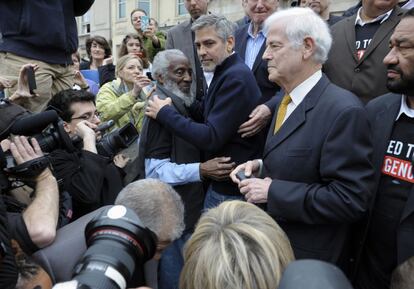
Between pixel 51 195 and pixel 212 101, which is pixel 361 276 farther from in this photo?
pixel 51 195

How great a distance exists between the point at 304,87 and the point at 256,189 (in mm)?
496

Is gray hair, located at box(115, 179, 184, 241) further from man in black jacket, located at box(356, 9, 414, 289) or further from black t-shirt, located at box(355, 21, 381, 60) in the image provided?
black t-shirt, located at box(355, 21, 381, 60)

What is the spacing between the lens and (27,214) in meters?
1.73

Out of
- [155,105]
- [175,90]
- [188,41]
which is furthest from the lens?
[188,41]

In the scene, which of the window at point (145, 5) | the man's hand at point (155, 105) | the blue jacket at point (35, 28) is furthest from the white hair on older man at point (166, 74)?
the window at point (145, 5)

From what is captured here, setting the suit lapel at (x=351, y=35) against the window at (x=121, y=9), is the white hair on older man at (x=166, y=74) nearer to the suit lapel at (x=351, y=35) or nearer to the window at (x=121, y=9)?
the suit lapel at (x=351, y=35)

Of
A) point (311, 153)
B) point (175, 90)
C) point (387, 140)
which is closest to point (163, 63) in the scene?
point (175, 90)

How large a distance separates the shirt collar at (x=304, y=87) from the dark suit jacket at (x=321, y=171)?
0.02m

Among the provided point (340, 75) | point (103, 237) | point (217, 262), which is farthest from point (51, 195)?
point (340, 75)

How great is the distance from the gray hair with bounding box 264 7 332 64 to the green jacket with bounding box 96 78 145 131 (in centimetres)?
205

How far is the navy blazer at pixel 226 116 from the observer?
2.41m

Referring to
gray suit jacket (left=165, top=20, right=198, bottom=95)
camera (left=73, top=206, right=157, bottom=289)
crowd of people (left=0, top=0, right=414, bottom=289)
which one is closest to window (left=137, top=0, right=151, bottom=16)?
gray suit jacket (left=165, top=20, right=198, bottom=95)

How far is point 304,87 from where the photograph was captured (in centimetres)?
188

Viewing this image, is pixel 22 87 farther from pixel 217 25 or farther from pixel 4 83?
pixel 217 25
